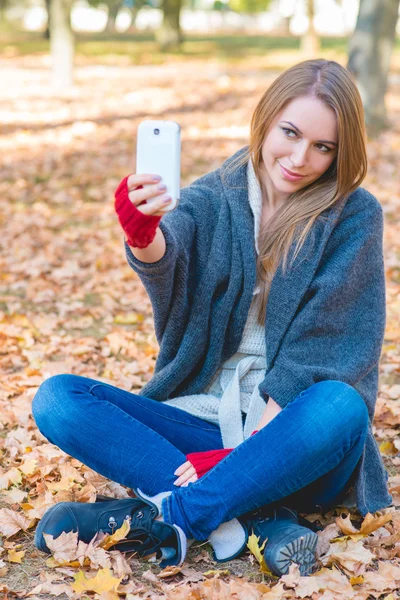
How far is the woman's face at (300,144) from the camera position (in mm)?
2584

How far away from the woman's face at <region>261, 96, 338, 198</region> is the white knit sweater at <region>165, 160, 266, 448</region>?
0.12m

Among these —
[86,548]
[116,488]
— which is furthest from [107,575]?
[116,488]

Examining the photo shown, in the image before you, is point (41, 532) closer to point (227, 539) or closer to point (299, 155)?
point (227, 539)

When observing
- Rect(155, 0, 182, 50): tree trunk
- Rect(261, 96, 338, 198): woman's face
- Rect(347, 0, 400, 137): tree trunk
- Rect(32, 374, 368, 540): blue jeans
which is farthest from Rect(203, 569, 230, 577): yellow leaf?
Rect(155, 0, 182, 50): tree trunk

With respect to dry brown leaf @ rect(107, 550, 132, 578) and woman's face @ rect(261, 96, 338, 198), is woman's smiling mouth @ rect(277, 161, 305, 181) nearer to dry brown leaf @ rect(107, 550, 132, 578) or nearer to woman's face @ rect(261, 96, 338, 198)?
woman's face @ rect(261, 96, 338, 198)

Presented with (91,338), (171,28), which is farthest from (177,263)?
(171,28)

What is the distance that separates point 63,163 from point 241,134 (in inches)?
117

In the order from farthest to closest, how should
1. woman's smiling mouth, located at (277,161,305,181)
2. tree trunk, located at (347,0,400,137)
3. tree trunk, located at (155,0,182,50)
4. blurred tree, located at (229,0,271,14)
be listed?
blurred tree, located at (229,0,271,14) → tree trunk, located at (155,0,182,50) → tree trunk, located at (347,0,400,137) → woman's smiling mouth, located at (277,161,305,181)

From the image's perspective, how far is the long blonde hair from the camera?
8.46 feet

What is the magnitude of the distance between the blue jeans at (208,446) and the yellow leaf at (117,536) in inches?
4.9

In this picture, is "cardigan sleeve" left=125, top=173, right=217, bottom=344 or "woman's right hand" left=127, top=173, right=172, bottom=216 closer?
"woman's right hand" left=127, top=173, right=172, bottom=216

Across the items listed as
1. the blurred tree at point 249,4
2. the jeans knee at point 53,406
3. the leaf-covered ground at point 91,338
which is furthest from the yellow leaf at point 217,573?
the blurred tree at point 249,4

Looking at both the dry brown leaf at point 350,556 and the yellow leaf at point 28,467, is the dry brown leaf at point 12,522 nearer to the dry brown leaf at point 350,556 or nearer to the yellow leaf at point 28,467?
the yellow leaf at point 28,467

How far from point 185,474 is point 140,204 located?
2.95 ft
